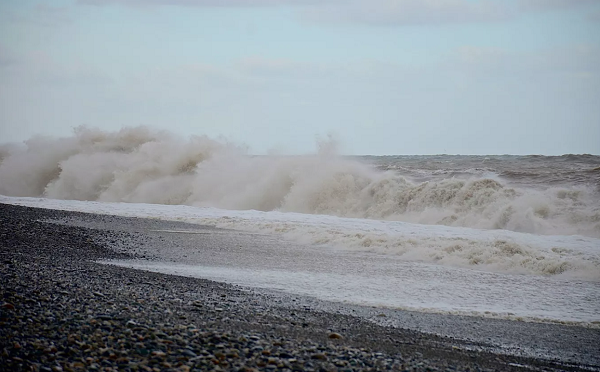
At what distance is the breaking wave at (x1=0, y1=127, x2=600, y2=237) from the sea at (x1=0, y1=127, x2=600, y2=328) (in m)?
0.07

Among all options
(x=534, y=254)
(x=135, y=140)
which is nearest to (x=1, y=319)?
(x=534, y=254)

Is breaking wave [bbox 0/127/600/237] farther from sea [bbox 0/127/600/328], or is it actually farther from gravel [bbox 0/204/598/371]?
gravel [bbox 0/204/598/371]

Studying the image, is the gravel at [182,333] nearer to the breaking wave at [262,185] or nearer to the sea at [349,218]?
the sea at [349,218]

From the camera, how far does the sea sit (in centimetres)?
905

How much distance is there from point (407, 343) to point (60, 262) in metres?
5.80

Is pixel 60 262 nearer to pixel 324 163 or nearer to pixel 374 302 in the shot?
pixel 374 302

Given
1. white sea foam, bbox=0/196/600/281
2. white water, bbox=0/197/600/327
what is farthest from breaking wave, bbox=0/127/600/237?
white water, bbox=0/197/600/327

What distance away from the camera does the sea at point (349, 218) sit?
29.7ft

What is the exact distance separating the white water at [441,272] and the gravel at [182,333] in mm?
1467

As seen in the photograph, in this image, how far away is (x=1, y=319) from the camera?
4875 mm

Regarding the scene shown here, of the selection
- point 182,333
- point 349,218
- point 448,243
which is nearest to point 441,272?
point 448,243

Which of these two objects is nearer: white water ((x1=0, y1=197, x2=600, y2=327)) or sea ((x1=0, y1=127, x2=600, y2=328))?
white water ((x1=0, y1=197, x2=600, y2=327))

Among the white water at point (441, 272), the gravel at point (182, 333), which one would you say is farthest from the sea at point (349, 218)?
the gravel at point (182, 333)

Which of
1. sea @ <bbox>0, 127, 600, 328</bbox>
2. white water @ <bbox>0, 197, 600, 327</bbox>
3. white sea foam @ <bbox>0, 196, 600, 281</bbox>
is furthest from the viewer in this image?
white sea foam @ <bbox>0, 196, 600, 281</bbox>
